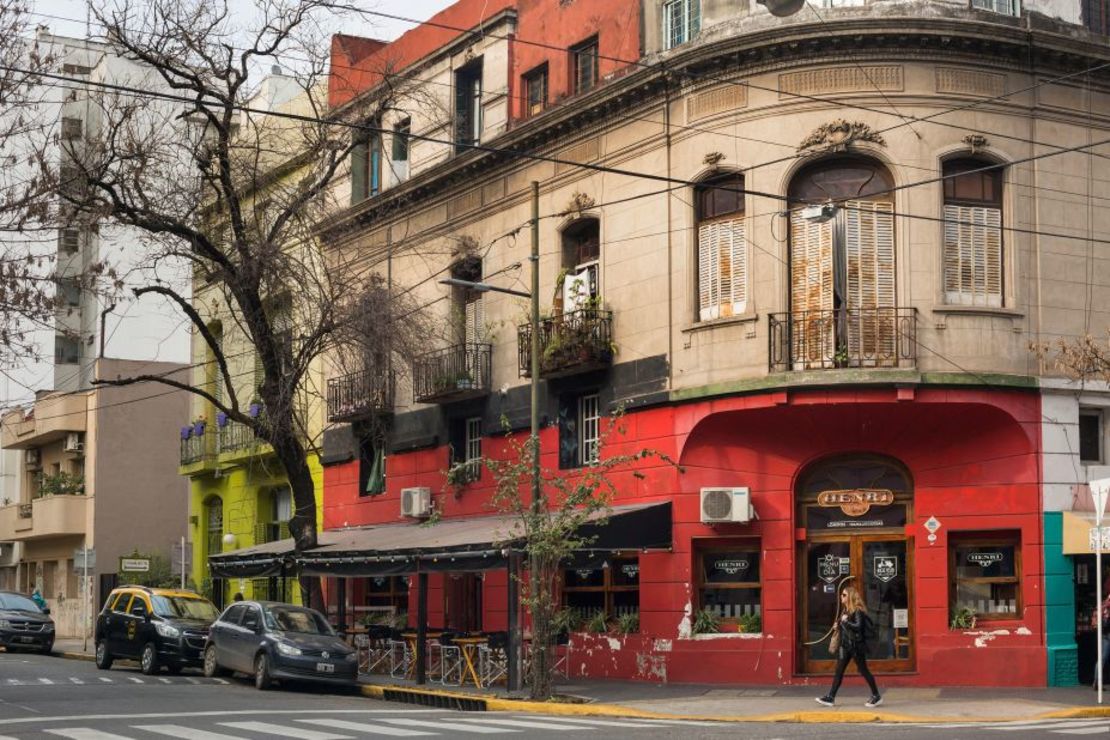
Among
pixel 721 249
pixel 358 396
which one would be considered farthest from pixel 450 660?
pixel 721 249

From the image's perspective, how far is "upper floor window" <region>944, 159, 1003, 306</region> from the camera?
85.9 ft

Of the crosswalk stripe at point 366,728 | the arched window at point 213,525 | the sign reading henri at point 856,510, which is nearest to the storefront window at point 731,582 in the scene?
the sign reading henri at point 856,510

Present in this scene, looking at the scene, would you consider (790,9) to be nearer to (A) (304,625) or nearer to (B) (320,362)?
(A) (304,625)

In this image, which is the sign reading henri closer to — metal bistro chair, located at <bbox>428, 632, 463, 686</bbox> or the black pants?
the black pants

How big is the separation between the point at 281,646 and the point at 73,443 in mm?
32941

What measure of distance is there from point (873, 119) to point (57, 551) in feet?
142

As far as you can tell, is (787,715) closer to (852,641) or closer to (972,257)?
(852,641)

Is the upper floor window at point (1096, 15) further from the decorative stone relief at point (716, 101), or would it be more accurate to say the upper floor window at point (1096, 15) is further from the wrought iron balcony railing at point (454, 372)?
the wrought iron balcony railing at point (454, 372)

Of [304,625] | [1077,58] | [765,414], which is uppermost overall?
[1077,58]

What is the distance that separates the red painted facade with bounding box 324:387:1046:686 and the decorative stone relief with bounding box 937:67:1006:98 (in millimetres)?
5065

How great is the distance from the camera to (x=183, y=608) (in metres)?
33.2

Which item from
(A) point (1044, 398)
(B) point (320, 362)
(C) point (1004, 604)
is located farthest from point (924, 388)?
(B) point (320, 362)

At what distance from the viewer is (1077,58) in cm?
2664

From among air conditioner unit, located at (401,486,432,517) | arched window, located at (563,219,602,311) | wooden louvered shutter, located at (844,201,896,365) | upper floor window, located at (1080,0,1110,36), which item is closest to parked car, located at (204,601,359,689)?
air conditioner unit, located at (401,486,432,517)
